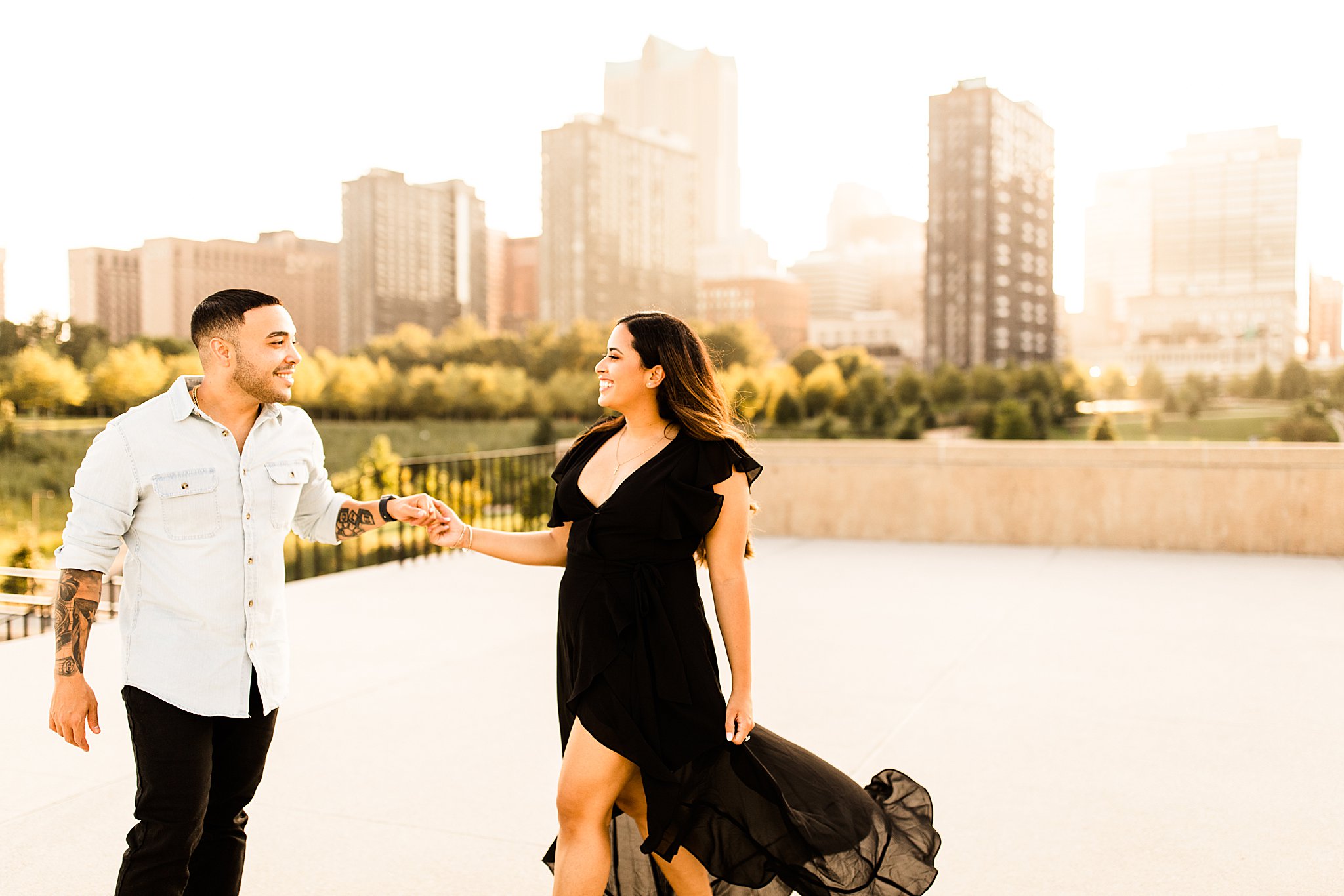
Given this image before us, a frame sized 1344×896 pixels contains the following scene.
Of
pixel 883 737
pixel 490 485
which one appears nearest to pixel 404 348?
pixel 490 485

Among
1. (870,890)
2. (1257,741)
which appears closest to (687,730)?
(870,890)

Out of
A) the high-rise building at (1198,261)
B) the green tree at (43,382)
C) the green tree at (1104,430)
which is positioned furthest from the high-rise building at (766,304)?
the green tree at (43,382)

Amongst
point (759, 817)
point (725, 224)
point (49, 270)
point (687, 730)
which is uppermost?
point (725, 224)

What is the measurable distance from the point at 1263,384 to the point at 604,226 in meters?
44.3

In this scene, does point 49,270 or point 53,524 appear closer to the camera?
point 53,524

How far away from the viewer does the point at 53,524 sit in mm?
14102

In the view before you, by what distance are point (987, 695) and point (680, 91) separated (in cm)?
20162

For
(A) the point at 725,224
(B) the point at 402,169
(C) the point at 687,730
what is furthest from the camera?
(A) the point at 725,224

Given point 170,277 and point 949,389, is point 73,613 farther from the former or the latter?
point 949,389

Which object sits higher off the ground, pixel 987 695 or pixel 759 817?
pixel 759 817

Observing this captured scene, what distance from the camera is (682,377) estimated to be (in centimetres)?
230

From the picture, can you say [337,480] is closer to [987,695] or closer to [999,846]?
[987,695]

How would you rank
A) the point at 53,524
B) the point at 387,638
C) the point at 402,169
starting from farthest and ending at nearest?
the point at 402,169 < the point at 53,524 < the point at 387,638

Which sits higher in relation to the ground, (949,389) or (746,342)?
(746,342)
